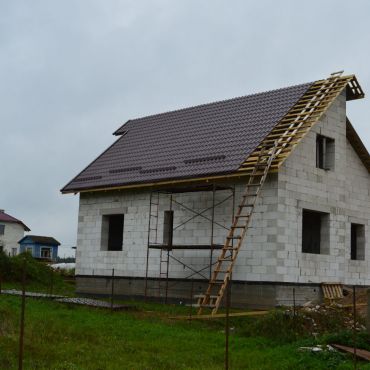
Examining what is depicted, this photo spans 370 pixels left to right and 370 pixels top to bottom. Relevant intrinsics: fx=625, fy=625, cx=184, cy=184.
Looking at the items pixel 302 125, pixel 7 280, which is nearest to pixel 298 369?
pixel 302 125

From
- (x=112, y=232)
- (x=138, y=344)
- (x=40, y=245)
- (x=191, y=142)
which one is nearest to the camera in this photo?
(x=138, y=344)

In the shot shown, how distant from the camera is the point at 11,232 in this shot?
2281 inches

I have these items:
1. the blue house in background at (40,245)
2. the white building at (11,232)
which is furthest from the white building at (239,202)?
the white building at (11,232)

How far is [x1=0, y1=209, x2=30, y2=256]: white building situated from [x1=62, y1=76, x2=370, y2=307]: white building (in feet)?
123

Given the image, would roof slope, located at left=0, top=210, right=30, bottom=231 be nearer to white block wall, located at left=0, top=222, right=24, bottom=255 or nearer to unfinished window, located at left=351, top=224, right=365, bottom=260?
white block wall, located at left=0, top=222, right=24, bottom=255

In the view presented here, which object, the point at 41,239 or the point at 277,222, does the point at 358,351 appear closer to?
the point at 277,222

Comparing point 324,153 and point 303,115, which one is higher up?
point 303,115

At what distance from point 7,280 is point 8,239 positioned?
31660 mm

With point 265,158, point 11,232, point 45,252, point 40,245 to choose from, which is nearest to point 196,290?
point 265,158

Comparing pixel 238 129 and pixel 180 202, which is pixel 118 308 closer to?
pixel 180 202

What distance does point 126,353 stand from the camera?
1018cm

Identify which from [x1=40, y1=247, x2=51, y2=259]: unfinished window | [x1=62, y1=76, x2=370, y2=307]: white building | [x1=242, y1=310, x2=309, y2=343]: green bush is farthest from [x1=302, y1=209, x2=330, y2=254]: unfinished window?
[x1=40, y1=247, x2=51, y2=259]: unfinished window

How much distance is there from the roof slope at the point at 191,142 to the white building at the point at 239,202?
0.19ft

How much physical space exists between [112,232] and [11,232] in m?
39.2
